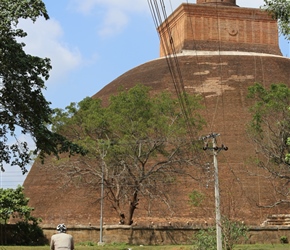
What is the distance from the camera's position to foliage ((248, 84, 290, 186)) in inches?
1022

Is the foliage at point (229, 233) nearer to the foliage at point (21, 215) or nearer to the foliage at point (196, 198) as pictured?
the foliage at point (196, 198)

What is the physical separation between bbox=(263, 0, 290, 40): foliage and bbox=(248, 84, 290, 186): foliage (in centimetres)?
1310

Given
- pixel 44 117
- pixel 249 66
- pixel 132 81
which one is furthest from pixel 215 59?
pixel 44 117

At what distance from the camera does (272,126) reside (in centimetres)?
2750

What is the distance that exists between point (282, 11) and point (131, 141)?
14.9 metres

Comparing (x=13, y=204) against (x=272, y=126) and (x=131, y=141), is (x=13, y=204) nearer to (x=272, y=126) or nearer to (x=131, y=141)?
(x=131, y=141)

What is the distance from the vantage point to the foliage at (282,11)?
12.6 m

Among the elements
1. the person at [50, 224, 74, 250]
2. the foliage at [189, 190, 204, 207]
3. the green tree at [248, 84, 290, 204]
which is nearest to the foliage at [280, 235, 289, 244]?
the green tree at [248, 84, 290, 204]

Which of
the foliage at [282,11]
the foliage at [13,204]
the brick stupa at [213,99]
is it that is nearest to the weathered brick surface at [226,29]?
the brick stupa at [213,99]

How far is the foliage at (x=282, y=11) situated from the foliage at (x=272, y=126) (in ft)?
43.0

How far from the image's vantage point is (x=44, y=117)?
571 inches

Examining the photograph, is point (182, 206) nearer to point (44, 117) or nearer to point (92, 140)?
point (92, 140)

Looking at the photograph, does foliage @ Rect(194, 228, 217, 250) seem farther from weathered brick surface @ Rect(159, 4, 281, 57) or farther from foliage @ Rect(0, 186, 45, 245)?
weathered brick surface @ Rect(159, 4, 281, 57)

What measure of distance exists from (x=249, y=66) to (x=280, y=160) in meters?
10.7
